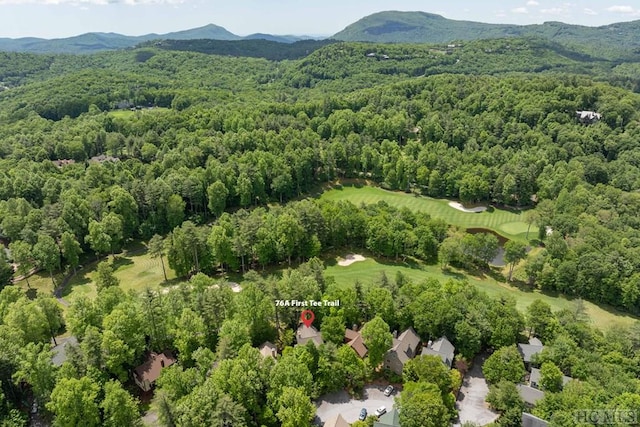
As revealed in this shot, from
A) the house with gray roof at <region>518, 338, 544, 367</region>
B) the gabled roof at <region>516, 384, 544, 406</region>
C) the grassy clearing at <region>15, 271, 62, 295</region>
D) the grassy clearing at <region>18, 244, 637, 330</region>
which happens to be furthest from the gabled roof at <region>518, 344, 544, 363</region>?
the grassy clearing at <region>15, 271, 62, 295</region>

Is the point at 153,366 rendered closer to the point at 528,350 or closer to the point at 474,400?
the point at 474,400

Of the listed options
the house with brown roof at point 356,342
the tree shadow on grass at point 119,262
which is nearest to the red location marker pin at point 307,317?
the house with brown roof at point 356,342

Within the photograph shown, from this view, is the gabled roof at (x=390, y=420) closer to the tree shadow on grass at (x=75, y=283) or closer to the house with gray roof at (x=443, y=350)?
A: the house with gray roof at (x=443, y=350)

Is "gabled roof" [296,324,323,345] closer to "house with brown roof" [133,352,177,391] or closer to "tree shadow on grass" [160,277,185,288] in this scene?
"house with brown roof" [133,352,177,391]

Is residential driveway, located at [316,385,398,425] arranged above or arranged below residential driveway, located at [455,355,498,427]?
above

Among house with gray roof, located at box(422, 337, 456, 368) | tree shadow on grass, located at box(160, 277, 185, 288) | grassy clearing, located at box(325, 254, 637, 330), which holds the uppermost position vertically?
house with gray roof, located at box(422, 337, 456, 368)

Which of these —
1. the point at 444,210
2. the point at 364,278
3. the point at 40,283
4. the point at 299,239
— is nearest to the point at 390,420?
the point at 364,278

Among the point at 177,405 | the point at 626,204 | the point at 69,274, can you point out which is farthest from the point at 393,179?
the point at 177,405
